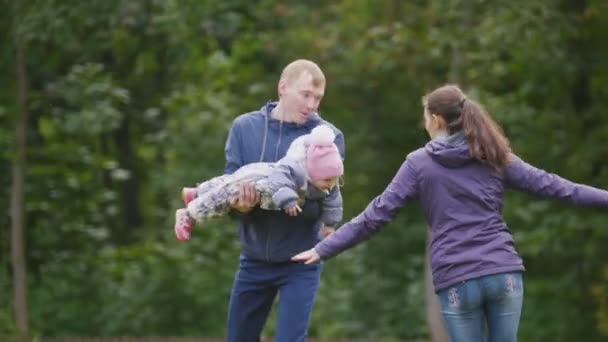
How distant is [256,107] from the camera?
14.9 m

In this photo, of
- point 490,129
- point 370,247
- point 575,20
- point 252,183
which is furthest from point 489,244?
point 370,247

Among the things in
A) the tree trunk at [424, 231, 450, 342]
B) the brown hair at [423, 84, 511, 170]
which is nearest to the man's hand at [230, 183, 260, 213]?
the brown hair at [423, 84, 511, 170]

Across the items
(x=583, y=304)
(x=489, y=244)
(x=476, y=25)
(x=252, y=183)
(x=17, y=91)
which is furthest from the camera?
(x=583, y=304)

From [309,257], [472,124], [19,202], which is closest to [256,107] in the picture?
[19,202]

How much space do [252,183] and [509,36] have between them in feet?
26.6

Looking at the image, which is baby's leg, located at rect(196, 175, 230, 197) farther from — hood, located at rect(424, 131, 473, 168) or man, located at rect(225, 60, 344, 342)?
hood, located at rect(424, 131, 473, 168)

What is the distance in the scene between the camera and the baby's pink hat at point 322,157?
509cm

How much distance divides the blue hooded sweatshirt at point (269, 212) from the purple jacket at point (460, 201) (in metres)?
0.54

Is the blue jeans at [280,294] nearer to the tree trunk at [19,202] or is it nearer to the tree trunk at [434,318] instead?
→ the tree trunk at [19,202]

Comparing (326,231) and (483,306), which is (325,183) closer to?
(326,231)

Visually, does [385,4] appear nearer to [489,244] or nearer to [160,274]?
[160,274]

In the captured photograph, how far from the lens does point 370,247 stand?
53.9 ft

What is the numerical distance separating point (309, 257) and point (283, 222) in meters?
0.33

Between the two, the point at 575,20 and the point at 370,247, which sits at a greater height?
the point at 575,20
